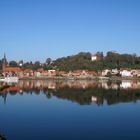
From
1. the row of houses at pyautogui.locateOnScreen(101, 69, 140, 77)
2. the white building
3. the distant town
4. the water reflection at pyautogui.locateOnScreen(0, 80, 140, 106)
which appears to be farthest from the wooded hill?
the water reflection at pyautogui.locateOnScreen(0, 80, 140, 106)

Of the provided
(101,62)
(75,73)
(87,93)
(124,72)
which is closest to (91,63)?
(101,62)

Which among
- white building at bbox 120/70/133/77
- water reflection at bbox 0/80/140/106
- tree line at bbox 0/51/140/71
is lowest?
water reflection at bbox 0/80/140/106

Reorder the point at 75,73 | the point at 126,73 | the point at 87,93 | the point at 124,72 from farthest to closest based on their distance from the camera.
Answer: the point at 75,73
the point at 124,72
the point at 126,73
the point at 87,93

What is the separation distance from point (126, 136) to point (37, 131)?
3.34 m

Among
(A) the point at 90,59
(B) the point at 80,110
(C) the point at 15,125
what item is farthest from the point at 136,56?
(C) the point at 15,125

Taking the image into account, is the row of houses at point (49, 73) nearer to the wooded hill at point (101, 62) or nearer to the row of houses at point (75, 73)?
the row of houses at point (75, 73)

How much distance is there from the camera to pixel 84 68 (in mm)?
97625

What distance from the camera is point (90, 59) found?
362 ft

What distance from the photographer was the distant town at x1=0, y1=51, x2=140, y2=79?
92.4 meters

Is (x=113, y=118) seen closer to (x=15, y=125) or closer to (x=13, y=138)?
(x=15, y=125)

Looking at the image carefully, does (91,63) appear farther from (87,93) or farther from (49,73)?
(87,93)

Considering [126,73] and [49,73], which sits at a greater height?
[49,73]

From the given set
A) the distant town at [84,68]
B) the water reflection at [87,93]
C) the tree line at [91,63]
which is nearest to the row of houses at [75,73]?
the distant town at [84,68]

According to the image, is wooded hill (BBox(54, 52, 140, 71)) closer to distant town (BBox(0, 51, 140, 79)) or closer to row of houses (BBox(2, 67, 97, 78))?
distant town (BBox(0, 51, 140, 79))
